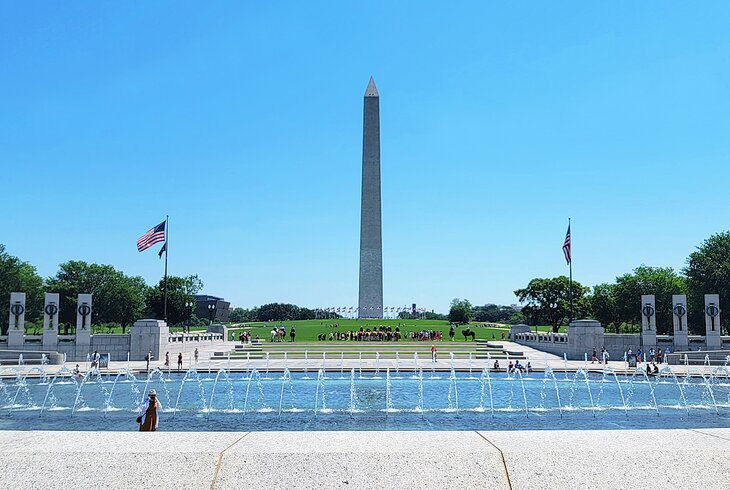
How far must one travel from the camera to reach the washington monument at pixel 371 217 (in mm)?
80938

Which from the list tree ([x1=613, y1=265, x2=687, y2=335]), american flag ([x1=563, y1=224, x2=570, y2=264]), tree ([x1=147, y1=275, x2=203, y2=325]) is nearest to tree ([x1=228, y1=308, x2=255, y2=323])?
tree ([x1=147, y1=275, x2=203, y2=325])

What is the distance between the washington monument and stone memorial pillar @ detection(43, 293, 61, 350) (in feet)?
152

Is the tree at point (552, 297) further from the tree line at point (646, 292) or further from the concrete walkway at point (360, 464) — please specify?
the concrete walkway at point (360, 464)

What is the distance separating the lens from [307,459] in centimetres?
288

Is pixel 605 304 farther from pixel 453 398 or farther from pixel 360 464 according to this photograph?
pixel 360 464

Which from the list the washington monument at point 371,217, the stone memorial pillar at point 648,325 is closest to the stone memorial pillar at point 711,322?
the stone memorial pillar at point 648,325

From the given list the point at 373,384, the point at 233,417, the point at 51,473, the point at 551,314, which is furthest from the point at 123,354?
the point at 551,314

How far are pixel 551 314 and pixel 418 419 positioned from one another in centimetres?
7074

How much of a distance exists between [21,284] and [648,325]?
202ft

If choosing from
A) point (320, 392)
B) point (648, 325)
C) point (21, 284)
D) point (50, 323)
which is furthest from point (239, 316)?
point (320, 392)

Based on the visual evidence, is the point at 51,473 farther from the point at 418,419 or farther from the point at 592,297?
the point at 592,297

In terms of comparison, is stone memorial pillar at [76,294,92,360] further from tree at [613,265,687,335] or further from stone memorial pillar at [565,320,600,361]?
tree at [613,265,687,335]

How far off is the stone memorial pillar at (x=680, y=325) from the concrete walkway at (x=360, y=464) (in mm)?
42564

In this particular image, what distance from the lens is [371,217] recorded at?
3231 inches
